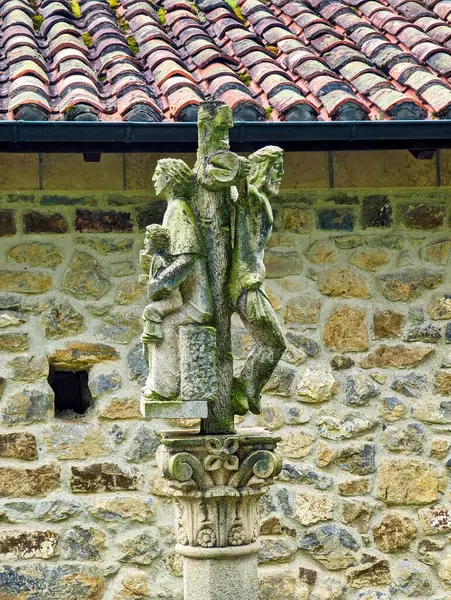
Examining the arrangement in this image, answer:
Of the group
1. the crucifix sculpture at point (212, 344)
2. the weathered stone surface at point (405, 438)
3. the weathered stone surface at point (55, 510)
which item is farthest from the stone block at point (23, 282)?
the crucifix sculpture at point (212, 344)

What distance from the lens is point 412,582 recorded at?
22.7 feet

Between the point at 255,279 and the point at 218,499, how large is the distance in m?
0.81

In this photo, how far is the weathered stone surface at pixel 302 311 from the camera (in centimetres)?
707

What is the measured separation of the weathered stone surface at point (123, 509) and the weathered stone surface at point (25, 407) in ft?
1.90

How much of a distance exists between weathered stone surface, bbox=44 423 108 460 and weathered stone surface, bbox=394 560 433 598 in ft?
5.92

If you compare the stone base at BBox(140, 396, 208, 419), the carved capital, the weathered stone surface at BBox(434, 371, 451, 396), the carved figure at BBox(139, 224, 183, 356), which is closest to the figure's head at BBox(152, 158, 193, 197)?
the carved figure at BBox(139, 224, 183, 356)

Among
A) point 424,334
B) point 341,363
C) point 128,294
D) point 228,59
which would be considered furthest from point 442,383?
point 228,59

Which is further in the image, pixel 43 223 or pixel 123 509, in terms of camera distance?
pixel 43 223

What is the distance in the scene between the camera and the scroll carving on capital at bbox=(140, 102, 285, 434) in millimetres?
4359

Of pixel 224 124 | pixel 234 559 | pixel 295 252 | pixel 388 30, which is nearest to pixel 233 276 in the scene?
pixel 224 124

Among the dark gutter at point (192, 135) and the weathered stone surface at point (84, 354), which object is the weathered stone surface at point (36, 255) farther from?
the dark gutter at point (192, 135)

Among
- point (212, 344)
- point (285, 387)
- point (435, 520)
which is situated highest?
point (212, 344)

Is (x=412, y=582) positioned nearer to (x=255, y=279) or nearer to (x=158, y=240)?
(x=255, y=279)

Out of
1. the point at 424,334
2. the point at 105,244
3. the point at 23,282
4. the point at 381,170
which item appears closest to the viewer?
the point at 23,282
